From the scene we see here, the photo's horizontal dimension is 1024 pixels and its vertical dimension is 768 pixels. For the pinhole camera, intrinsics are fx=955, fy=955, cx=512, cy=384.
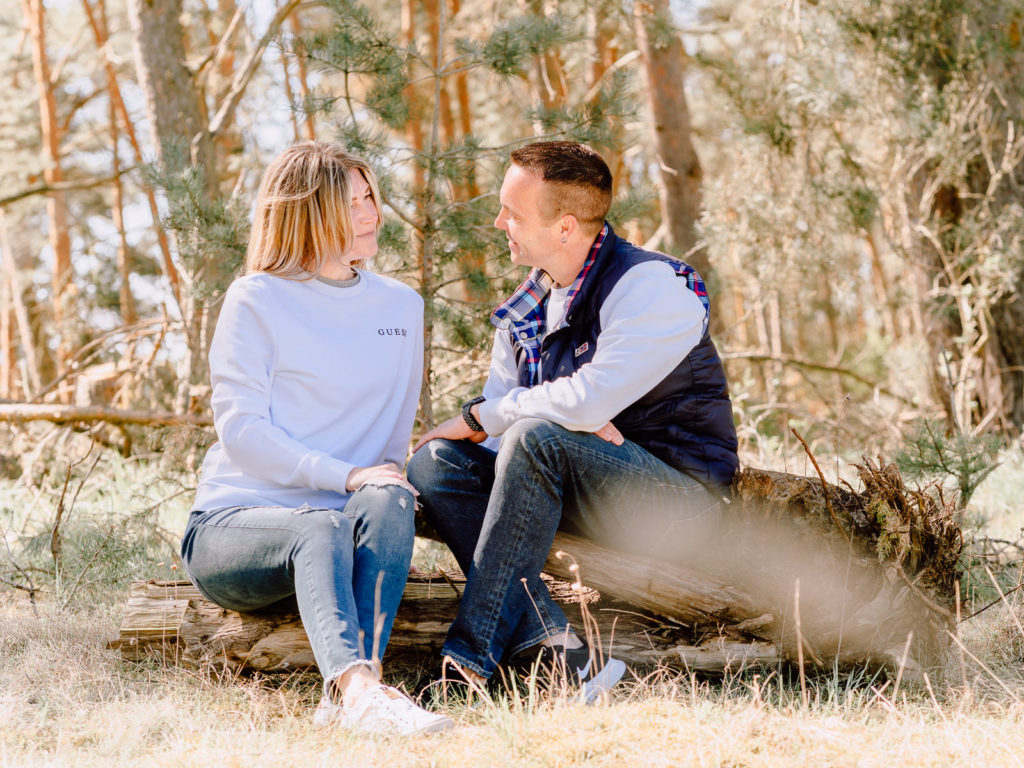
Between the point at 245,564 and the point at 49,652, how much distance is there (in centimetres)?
89

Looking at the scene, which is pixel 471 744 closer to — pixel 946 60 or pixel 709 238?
pixel 709 238

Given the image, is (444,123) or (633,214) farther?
(444,123)

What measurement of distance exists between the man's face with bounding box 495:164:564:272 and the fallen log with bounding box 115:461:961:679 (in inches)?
32.6

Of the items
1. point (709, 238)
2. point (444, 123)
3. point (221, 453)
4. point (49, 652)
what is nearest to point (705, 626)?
point (221, 453)

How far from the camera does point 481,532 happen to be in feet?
8.16

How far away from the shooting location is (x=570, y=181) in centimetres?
279

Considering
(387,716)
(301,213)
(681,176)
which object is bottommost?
(387,716)

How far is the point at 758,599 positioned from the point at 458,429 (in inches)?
37.6

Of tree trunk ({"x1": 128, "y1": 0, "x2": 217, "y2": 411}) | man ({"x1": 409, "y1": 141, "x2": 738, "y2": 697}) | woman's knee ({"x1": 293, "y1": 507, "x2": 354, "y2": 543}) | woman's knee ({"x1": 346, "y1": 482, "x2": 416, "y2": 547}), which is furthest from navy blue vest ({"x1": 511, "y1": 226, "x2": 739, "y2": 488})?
tree trunk ({"x1": 128, "y1": 0, "x2": 217, "y2": 411})

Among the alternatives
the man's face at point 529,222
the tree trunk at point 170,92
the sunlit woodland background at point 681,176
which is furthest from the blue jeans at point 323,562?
the tree trunk at point 170,92

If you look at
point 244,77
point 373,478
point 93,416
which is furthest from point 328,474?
point 244,77

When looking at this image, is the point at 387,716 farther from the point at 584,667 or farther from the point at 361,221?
the point at 361,221

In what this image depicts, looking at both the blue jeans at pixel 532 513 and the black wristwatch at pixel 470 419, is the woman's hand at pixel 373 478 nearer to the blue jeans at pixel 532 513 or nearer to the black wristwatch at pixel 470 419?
the blue jeans at pixel 532 513

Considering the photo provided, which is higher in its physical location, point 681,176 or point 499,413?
point 681,176
